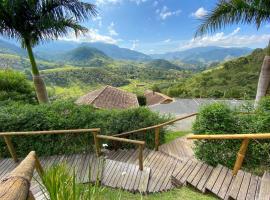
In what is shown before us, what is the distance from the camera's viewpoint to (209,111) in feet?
16.4

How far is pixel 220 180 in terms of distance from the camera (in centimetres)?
407

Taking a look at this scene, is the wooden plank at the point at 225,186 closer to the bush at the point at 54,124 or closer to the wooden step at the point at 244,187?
the wooden step at the point at 244,187

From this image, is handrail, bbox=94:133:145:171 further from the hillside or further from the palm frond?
the hillside

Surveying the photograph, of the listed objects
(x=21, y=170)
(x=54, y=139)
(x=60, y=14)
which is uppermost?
(x=60, y=14)

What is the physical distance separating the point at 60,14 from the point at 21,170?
750 centimetres

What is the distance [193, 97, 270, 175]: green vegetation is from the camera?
4312 millimetres

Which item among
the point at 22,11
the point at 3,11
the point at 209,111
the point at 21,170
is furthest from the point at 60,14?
the point at 21,170

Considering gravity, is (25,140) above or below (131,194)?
above

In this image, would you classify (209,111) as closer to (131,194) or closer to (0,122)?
(131,194)

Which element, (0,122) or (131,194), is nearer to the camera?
(131,194)

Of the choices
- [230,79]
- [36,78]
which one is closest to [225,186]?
[36,78]

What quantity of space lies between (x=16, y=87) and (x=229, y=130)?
11.7m

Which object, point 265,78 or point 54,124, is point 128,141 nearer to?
point 54,124

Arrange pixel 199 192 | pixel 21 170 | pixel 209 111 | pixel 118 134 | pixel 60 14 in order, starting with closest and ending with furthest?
pixel 21 170 < pixel 199 192 < pixel 209 111 < pixel 118 134 < pixel 60 14
